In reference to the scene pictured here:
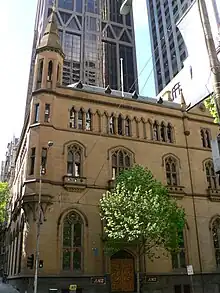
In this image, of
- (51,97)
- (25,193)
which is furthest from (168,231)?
(51,97)

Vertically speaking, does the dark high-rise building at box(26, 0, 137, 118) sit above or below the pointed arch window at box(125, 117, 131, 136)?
above

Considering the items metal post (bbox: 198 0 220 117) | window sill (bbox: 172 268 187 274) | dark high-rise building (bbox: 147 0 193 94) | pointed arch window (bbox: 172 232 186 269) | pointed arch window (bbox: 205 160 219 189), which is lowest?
window sill (bbox: 172 268 187 274)

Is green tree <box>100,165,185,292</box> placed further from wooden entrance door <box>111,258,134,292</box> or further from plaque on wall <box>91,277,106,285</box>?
plaque on wall <box>91,277,106,285</box>

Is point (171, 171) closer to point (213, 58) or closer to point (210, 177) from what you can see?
point (210, 177)

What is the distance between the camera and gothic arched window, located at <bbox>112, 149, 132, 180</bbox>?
3006cm

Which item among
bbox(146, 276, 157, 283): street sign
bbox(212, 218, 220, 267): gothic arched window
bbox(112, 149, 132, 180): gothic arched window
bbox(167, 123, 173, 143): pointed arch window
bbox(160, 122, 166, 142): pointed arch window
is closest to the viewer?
bbox(146, 276, 157, 283): street sign

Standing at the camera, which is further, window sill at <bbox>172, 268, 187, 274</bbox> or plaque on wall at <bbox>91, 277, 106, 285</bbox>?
window sill at <bbox>172, 268, 187, 274</bbox>

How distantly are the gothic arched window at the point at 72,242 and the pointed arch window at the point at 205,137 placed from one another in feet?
56.2

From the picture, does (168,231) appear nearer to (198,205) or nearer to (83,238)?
(83,238)

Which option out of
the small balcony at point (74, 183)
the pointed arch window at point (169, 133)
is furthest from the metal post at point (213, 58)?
the pointed arch window at point (169, 133)

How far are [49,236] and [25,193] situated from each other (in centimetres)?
393

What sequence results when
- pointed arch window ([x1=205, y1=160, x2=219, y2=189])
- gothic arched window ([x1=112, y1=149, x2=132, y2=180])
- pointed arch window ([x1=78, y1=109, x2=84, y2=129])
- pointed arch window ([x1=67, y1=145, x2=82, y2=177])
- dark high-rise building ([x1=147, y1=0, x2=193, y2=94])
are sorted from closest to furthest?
1. pointed arch window ([x1=67, y1=145, x2=82, y2=177])
2. gothic arched window ([x1=112, y1=149, x2=132, y2=180])
3. pointed arch window ([x1=78, y1=109, x2=84, y2=129])
4. pointed arch window ([x1=205, y1=160, x2=219, y2=189])
5. dark high-rise building ([x1=147, y1=0, x2=193, y2=94])

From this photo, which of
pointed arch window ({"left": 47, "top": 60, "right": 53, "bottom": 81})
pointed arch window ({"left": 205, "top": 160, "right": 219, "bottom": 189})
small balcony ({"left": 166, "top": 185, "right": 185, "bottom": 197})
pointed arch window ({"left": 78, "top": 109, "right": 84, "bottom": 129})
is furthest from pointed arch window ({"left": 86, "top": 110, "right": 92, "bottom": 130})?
pointed arch window ({"left": 205, "top": 160, "right": 219, "bottom": 189})

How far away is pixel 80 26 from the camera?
11594 cm
